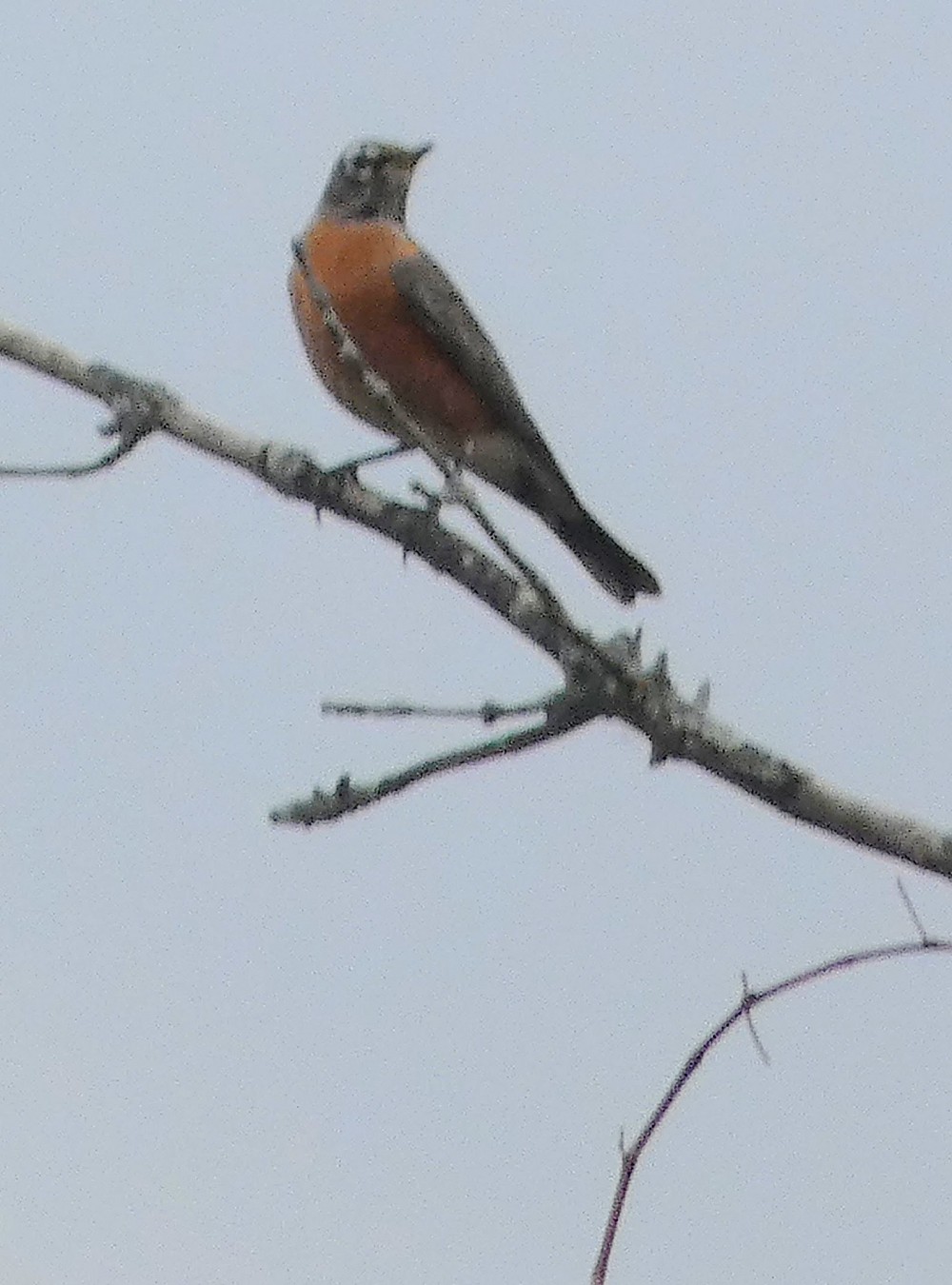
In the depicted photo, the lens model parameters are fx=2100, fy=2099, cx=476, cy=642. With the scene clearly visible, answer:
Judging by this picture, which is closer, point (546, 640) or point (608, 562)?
point (546, 640)

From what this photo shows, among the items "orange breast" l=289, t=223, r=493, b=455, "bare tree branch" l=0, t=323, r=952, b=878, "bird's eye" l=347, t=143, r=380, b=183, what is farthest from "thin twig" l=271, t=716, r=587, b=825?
"bird's eye" l=347, t=143, r=380, b=183

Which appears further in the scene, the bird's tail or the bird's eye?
the bird's eye

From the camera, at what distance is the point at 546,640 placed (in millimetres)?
3885

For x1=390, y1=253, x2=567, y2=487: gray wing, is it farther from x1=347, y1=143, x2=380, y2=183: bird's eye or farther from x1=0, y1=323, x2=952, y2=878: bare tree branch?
x1=0, y1=323, x2=952, y2=878: bare tree branch

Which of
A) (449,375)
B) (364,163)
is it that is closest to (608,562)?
(449,375)

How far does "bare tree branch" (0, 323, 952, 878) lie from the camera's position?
3.40 metres

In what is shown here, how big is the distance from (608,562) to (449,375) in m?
0.83

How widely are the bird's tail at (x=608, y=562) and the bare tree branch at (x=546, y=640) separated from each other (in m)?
2.22

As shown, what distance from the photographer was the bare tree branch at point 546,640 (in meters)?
3.40

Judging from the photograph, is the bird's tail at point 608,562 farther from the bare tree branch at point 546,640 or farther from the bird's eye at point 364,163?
the bare tree branch at point 546,640

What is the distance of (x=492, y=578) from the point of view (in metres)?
4.35

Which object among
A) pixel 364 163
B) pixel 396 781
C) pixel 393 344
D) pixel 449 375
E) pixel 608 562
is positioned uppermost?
pixel 364 163

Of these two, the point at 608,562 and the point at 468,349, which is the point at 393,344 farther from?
the point at 608,562

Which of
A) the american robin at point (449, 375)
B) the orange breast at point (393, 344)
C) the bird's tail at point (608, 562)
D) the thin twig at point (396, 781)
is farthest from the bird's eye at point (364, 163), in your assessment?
the thin twig at point (396, 781)
